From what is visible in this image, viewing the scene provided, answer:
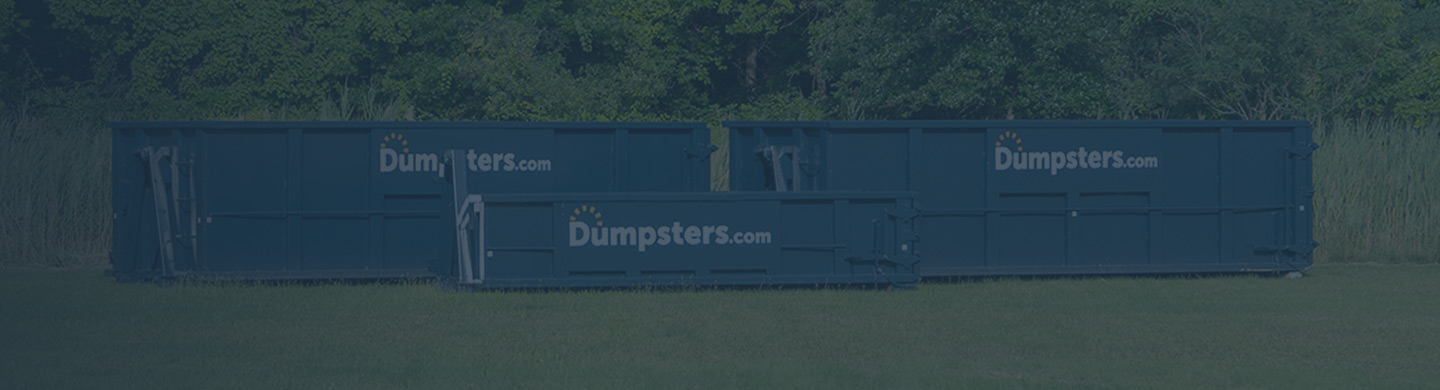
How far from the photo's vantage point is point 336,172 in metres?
15.2

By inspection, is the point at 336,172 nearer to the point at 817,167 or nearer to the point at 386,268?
the point at 386,268

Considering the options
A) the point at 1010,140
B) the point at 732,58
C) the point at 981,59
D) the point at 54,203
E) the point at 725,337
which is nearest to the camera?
the point at 725,337

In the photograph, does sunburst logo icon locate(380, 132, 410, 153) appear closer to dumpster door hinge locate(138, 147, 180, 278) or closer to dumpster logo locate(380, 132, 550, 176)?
dumpster logo locate(380, 132, 550, 176)

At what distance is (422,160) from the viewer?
15.4 meters

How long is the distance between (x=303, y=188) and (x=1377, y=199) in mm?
12834

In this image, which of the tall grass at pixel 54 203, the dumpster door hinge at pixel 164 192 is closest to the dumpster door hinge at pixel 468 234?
the dumpster door hinge at pixel 164 192

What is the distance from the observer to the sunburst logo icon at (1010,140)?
51.2ft

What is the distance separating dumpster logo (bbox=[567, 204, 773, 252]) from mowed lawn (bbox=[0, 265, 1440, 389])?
460 millimetres

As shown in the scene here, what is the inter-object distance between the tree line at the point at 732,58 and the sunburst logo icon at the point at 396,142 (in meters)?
19.8

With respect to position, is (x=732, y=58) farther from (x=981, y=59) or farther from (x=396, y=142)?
(x=396, y=142)

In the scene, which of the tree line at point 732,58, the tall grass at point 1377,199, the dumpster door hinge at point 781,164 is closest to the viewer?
the dumpster door hinge at point 781,164

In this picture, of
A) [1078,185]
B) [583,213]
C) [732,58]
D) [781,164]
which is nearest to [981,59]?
[732,58]

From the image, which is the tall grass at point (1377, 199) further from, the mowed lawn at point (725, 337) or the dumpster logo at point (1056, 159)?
the dumpster logo at point (1056, 159)

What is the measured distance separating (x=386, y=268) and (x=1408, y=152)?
12.9m
